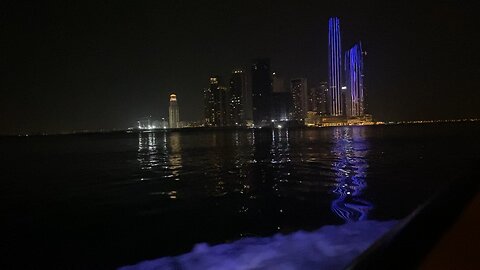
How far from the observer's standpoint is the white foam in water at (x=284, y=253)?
215 inches

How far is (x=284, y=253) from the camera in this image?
593cm

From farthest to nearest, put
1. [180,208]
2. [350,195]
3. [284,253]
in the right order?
[350,195] → [180,208] → [284,253]

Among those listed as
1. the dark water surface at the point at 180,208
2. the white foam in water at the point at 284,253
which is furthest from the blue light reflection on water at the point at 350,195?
the white foam in water at the point at 284,253

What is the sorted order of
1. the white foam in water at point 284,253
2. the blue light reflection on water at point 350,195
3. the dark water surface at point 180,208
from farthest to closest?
1. the blue light reflection on water at point 350,195
2. the dark water surface at point 180,208
3. the white foam in water at point 284,253

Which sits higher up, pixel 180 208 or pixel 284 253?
pixel 284 253

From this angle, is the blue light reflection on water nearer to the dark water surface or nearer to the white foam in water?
the dark water surface

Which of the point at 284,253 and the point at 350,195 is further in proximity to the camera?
the point at 350,195

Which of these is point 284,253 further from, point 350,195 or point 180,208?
point 350,195

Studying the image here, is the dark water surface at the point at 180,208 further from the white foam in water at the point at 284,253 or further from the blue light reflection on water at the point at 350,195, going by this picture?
the white foam in water at the point at 284,253

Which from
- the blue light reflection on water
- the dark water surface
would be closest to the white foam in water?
the dark water surface

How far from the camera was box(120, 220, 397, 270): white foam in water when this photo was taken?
5.45 meters

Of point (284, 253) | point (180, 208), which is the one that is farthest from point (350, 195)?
point (284, 253)

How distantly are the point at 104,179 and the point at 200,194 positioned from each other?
898 cm

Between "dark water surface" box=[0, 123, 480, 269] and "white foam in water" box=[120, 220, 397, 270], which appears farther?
"dark water surface" box=[0, 123, 480, 269]
